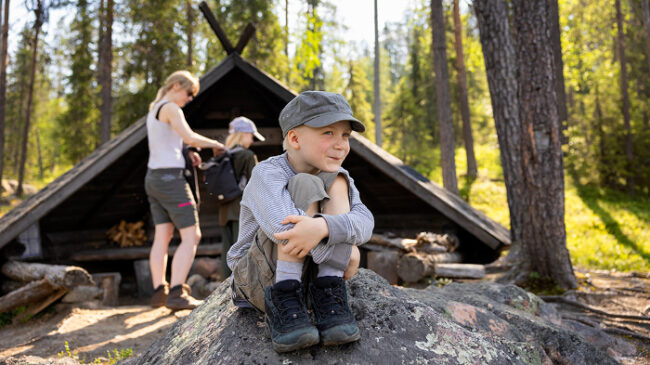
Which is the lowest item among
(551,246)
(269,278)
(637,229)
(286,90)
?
(637,229)

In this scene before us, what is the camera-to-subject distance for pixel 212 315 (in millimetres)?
2395

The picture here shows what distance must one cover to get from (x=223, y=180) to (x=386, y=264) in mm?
2608

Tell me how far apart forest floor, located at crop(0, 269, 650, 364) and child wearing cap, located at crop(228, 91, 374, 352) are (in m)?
1.94

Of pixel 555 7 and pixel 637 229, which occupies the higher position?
pixel 555 7

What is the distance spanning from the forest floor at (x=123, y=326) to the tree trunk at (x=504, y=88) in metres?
1.05

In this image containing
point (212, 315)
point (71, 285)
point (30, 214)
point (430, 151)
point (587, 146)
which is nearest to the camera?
point (212, 315)

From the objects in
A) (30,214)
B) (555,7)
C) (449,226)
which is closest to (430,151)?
(555,7)

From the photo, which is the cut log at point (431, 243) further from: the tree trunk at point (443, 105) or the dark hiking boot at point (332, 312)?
the tree trunk at point (443, 105)

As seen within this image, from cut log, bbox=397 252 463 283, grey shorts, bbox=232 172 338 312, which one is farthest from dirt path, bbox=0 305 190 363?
cut log, bbox=397 252 463 283

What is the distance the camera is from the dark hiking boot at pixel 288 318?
172cm

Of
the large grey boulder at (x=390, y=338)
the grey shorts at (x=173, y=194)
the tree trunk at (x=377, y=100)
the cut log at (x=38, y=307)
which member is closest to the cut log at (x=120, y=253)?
the cut log at (x=38, y=307)

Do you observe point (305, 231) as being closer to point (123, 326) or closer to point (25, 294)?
point (123, 326)

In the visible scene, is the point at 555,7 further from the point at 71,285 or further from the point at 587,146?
the point at 71,285

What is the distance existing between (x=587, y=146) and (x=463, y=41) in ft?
17.1
